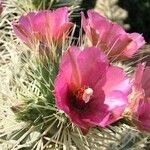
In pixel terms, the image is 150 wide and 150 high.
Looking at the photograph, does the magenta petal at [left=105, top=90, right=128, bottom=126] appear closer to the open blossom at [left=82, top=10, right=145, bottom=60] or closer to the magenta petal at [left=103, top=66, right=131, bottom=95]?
the magenta petal at [left=103, top=66, right=131, bottom=95]

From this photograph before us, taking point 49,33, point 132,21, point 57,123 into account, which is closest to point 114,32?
point 49,33

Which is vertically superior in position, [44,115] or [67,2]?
[67,2]

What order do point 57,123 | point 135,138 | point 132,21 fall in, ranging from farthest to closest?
point 132,21 → point 135,138 → point 57,123

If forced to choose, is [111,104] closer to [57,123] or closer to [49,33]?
[57,123]

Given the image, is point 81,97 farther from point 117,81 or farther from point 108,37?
point 108,37

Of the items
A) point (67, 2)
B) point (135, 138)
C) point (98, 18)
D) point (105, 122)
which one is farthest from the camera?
point (67, 2)

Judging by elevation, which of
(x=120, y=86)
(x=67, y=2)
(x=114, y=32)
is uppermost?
(x=67, y=2)
